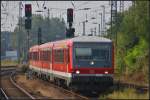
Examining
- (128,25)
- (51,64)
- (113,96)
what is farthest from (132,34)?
(113,96)

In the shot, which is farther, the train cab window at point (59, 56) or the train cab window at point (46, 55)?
the train cab window at point (46, 55)

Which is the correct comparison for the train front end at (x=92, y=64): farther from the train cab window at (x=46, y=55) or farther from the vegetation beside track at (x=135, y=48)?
the vegetation beside track at (x=135, y=48)

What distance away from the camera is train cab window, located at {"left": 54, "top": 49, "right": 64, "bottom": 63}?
32.2 meters

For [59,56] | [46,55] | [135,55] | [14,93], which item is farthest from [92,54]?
[135,55]

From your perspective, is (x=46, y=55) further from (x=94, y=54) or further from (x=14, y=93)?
(x=94, y=54)

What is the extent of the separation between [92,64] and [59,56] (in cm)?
550

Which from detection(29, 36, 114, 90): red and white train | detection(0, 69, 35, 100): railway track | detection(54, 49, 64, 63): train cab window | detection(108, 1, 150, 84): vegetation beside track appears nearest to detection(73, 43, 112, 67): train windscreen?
detection(29, 36, 114, 90): red and white train

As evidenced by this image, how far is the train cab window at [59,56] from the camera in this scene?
32219 mm

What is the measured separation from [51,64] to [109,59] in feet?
33.1

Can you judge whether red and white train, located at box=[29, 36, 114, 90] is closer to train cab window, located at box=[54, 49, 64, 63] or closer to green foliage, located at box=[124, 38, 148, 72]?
train cab window, located at box=[54, 49, 64, 63]

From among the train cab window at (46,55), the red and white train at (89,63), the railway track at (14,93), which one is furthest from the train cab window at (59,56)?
the train cab window at (46,55)

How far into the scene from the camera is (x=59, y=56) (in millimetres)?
33625

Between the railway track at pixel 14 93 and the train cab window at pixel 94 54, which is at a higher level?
the train cab window at pixel 94 54

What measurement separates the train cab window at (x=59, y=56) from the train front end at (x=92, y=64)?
342cm
